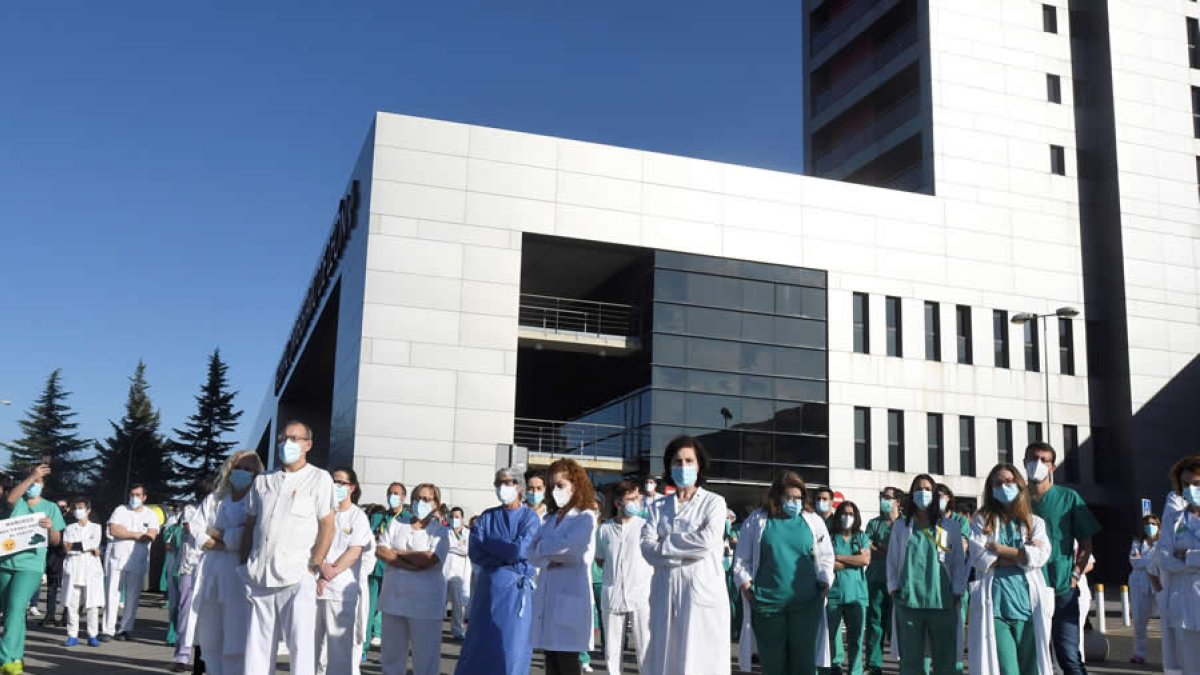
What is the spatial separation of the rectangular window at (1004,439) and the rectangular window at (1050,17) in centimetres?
1555

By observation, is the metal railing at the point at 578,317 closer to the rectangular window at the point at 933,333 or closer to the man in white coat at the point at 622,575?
the rectangular window at the point at 933,333

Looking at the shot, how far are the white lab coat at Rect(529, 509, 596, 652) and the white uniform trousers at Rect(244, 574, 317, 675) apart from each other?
1.79 metres

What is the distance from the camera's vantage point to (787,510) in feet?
29.6

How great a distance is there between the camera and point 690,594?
24.7 feet

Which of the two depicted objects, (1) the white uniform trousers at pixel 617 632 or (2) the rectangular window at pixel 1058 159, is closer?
(1) the white uniform trousers at pixel 617 632

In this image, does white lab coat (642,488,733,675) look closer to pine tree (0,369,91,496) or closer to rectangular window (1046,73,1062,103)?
rectangular window (1046,73,1062,103)

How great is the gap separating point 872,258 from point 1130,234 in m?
11.2

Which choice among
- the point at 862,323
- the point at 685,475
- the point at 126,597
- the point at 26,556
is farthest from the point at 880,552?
the point at 862,323

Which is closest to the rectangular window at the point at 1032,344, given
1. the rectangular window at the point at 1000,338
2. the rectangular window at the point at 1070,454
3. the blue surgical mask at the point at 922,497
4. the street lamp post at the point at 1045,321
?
the street lamp post at the point at 1045,321

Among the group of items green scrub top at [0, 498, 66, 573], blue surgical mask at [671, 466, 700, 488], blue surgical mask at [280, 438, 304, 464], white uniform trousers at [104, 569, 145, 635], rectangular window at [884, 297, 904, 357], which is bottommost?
white uniform trousers at [104, 569, 145, 635]

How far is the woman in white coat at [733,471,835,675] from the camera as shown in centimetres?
855

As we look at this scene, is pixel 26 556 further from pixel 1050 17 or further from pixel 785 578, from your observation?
pixel 1050 17

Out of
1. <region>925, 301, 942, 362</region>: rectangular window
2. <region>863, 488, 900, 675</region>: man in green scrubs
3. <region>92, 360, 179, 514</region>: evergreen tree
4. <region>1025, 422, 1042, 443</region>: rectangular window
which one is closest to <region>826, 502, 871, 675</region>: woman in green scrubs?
<region>863, 488, 900, 675</region>: man in green scrubs

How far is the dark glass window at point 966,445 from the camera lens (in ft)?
118
